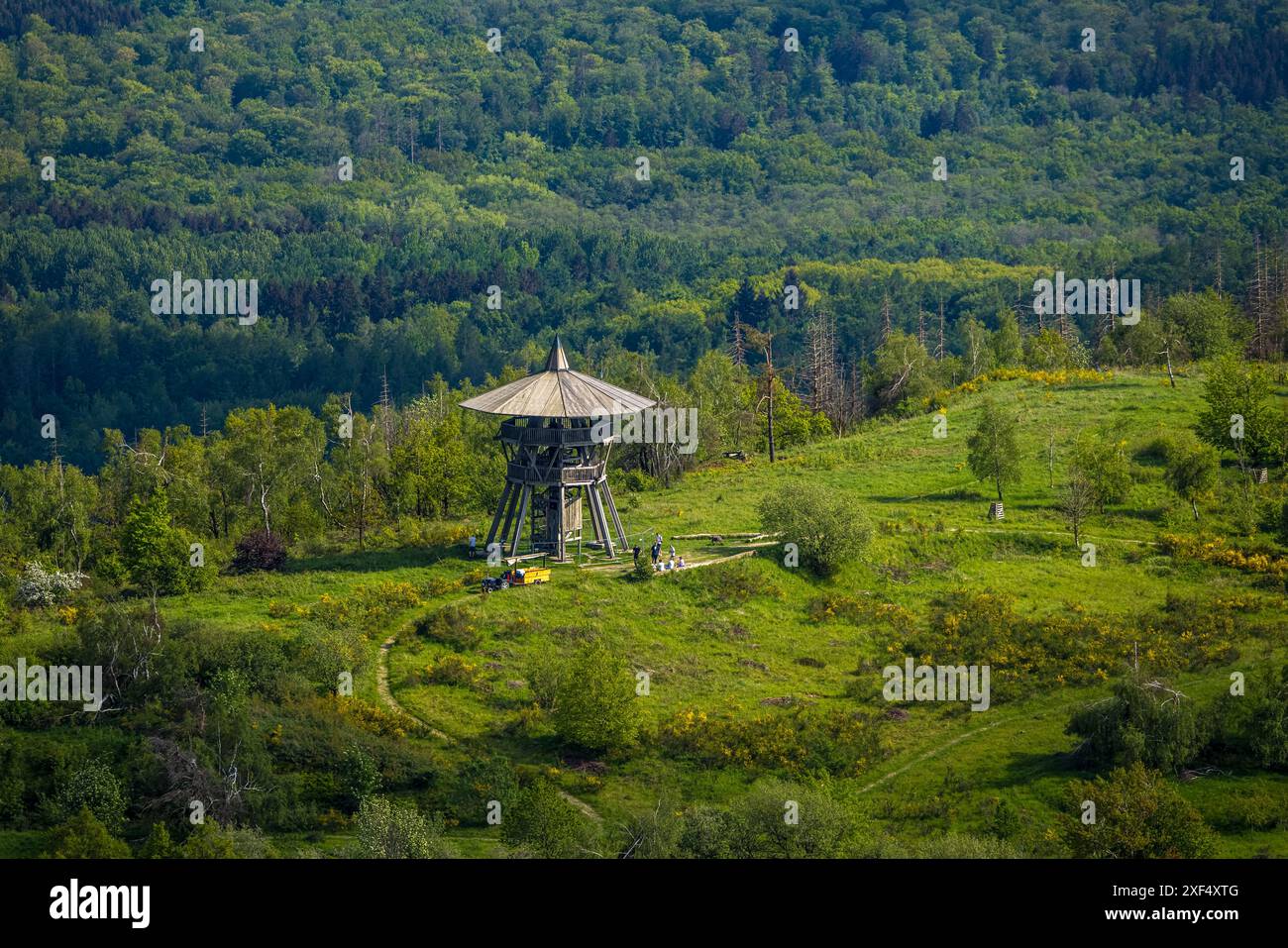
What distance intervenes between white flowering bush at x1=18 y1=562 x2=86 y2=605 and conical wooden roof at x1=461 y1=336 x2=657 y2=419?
17389 mm

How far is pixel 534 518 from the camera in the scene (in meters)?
77.7

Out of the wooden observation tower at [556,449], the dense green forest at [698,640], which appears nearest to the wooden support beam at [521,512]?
the wooden observation tower at [556,449]

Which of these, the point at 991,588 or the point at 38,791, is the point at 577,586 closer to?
the point at 991,588

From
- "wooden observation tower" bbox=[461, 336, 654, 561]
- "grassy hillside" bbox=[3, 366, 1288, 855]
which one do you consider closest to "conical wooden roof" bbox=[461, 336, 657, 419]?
"wooden observation tower" bbox=[461, 336, 654, 561]

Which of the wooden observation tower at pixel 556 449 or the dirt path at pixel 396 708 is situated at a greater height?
the wooden observation tower at pixel 556 449

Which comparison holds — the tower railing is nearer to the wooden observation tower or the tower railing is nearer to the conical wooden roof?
the wooden observation tower

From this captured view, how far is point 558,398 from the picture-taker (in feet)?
248

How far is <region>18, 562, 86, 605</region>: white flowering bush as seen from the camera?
71.4 meters

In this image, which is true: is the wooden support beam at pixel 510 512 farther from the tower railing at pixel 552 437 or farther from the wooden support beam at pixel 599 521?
the wooden support beam at pixel 599 521

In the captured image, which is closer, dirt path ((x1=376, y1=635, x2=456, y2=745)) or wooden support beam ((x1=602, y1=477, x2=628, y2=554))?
dirt path ((x1=376, y1=635, x2=456, y2=745))

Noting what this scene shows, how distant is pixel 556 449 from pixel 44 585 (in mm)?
21226

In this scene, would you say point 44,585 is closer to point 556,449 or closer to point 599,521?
point 556,449

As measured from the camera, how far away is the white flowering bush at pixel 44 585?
71438 millimetres
